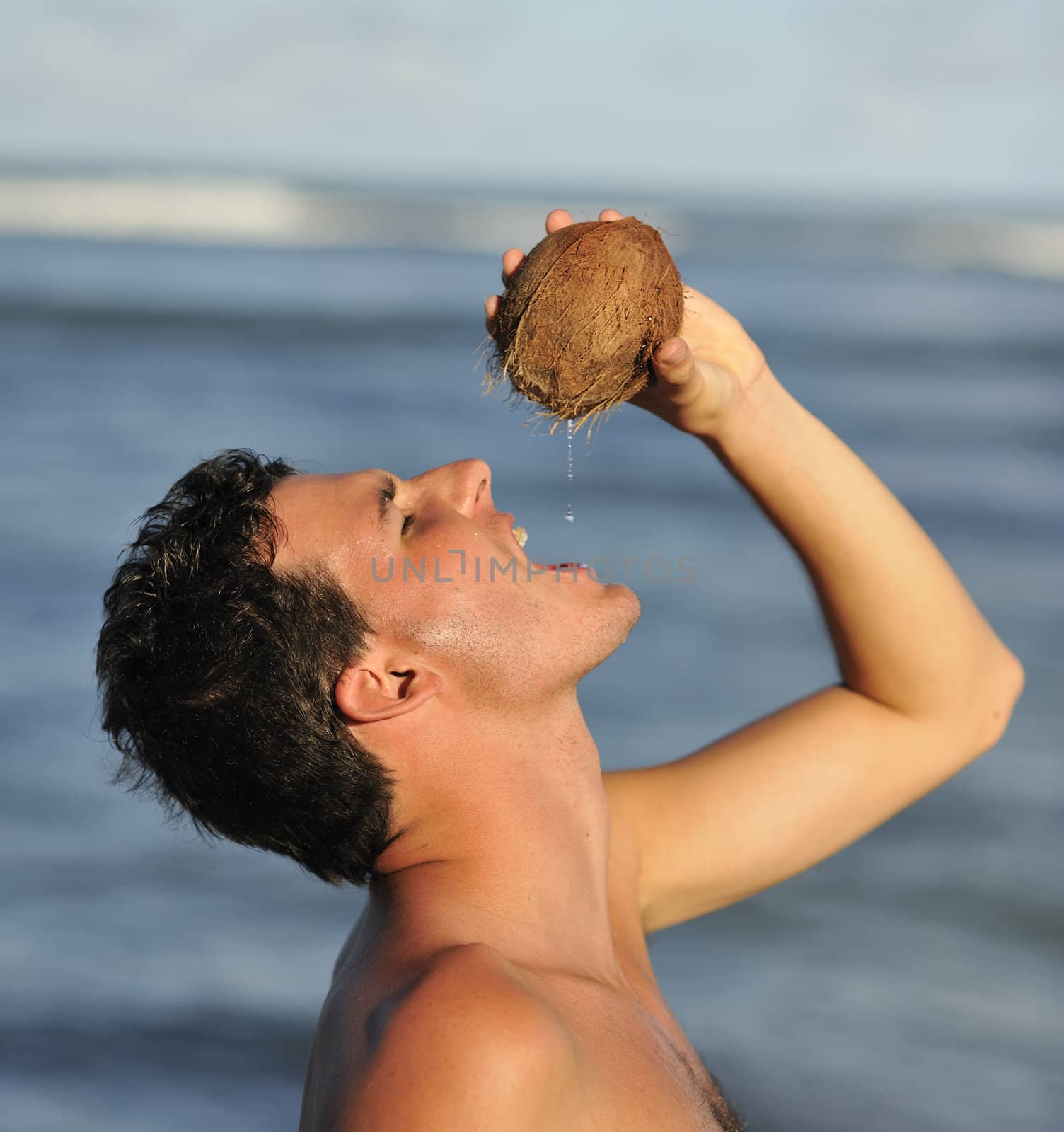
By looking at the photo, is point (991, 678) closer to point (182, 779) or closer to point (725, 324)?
point (725, 324)

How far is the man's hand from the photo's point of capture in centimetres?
254

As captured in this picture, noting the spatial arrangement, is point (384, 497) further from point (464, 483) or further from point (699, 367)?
point (699, 367)

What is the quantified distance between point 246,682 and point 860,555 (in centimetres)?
132

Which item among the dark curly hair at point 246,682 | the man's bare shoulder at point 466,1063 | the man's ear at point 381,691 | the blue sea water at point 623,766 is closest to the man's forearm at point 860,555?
the blue sea water at point 623,766

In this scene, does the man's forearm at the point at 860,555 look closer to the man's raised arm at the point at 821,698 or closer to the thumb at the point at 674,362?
the man's raised arm at the point at 821,698

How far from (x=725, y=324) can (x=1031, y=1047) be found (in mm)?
2624

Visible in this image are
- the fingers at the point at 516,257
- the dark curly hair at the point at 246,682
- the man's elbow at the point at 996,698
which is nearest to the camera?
the dark curly hair at the point at 246,682

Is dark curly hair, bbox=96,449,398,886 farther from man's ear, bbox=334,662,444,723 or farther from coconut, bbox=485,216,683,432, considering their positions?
coconut, bbox=485,216,683,432

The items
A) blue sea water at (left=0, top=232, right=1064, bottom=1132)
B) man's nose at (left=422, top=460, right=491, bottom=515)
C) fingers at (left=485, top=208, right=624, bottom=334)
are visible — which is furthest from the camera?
blue sea water at (left=0, top=232, right=1064, bottom=1132)

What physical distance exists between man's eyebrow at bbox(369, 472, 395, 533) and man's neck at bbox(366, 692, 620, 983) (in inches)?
15.2

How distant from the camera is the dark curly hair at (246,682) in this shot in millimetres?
2348

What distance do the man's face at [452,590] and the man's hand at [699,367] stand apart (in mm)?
421

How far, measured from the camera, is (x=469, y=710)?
2.35 meters

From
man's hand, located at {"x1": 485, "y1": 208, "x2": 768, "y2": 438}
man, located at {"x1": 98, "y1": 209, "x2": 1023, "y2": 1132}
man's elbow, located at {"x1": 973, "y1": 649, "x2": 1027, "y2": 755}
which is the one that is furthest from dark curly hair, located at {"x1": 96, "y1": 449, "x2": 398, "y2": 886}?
man's elbow, located at {"x1": 973, "y1": 649, "x2": 1027, "y2": 755}
